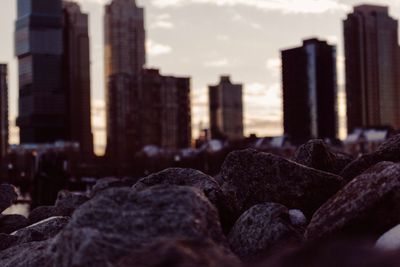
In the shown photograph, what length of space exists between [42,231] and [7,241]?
505 mm

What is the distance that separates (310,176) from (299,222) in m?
1.08

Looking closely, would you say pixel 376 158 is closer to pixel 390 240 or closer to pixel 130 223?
pixel 390 240

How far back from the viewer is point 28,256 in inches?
292

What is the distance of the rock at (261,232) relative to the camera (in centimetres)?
698

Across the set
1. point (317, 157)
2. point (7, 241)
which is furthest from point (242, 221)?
point (7, 241)

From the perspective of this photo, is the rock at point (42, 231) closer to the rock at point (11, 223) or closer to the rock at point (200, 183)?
the rock at point (200, 183)

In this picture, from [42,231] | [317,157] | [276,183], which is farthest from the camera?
[317,157]

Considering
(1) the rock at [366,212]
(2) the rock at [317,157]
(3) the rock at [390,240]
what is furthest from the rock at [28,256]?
(2) the rock at [317,157]

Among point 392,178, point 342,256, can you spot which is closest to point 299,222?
point 392,178

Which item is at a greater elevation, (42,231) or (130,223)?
→ (130,223)

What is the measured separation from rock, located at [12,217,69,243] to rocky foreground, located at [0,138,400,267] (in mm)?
17

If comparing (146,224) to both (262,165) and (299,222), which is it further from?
(262,165)

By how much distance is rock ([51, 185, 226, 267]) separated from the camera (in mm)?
5398

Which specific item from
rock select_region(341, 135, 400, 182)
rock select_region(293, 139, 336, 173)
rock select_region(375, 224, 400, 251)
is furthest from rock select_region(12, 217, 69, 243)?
rock select_region(375, 224, 400, 251)
